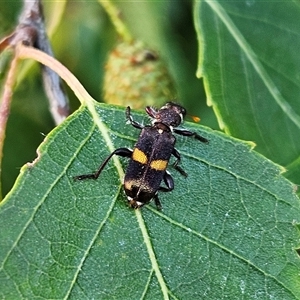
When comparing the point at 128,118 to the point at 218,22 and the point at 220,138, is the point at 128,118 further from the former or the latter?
the point at 218,22

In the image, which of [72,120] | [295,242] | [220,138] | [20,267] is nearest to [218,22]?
[220,138]

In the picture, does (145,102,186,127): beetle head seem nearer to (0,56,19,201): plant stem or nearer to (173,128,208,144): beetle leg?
(173,128,208,144): beetle leg

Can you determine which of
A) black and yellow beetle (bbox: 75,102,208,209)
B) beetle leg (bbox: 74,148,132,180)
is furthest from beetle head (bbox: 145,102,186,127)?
beetle leg (bbox: 74,148,132,180)

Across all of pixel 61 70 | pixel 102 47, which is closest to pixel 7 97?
pixel 61 70

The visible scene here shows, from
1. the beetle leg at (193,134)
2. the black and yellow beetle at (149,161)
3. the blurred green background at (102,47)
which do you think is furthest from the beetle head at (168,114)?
the blurred green background at (102,47)

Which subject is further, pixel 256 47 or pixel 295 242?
pixel 256 47

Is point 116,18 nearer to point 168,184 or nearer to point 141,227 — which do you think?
point 168,184

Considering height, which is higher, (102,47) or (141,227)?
(102,47)
